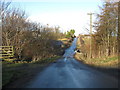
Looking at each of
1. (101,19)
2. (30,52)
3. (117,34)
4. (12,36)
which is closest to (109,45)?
(117,34)

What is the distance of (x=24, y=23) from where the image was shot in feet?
118

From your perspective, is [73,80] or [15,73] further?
[15,73]

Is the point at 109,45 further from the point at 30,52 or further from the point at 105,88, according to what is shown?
the point at 105,88

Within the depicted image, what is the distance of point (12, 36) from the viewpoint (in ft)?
104

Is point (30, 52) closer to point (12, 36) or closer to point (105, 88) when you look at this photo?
point (12, 36)

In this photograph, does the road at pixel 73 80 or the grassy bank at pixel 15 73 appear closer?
the road at pixel 73 80

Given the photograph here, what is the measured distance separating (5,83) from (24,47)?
26218 mm

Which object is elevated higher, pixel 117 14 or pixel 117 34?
pixel 117 14

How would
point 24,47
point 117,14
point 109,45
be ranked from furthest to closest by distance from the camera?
1. point 24,47
2. point 109,45
3. point 117,14

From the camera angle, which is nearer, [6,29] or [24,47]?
[6,29]

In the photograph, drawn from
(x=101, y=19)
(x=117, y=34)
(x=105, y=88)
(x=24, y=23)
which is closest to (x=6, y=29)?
(x=24, y=23)

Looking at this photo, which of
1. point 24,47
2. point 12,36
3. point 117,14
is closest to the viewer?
point 117,14

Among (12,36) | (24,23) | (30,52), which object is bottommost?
(30,52)

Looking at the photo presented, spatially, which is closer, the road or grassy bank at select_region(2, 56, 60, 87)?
the road
